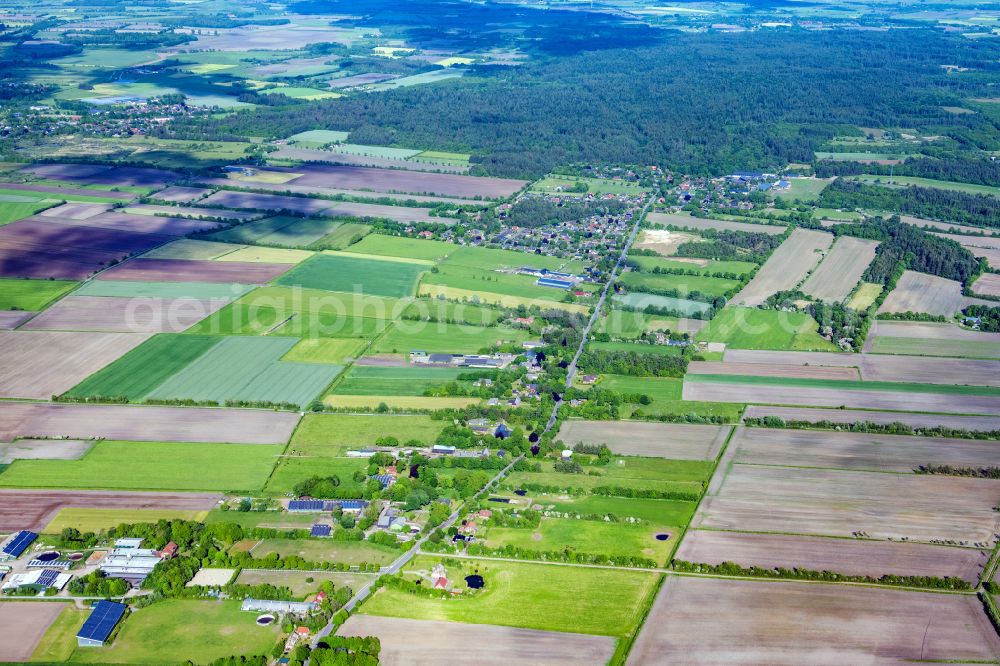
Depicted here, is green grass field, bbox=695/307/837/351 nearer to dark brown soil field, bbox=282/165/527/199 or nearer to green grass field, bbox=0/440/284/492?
green grass field, bbox=0/440/284/492

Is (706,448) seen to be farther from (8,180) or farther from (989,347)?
(8,180)

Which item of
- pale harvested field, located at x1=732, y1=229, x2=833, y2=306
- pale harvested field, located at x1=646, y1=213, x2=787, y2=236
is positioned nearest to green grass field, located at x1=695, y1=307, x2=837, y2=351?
pale harvested field, located at x1=732, y1=229, x2=833, y2=306

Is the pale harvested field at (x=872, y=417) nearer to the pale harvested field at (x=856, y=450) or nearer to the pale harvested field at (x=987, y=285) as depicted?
the pale harvested field at (x=856, y=450)

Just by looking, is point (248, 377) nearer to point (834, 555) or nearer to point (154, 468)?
point (154, 468)

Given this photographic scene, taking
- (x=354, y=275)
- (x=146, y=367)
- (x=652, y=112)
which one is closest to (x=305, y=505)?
(x=146, y=367)

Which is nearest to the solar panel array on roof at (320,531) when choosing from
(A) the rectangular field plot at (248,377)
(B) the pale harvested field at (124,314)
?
(A) the rectangular field plot at (248,377)

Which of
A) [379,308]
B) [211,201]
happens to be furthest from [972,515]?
[211,201]

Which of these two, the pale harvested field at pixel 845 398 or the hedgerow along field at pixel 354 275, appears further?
the hedgerow along field at pixel 354 275

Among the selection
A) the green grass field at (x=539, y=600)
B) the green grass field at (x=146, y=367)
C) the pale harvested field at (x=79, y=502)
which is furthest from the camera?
the green grass field at (x=146, y=367)
